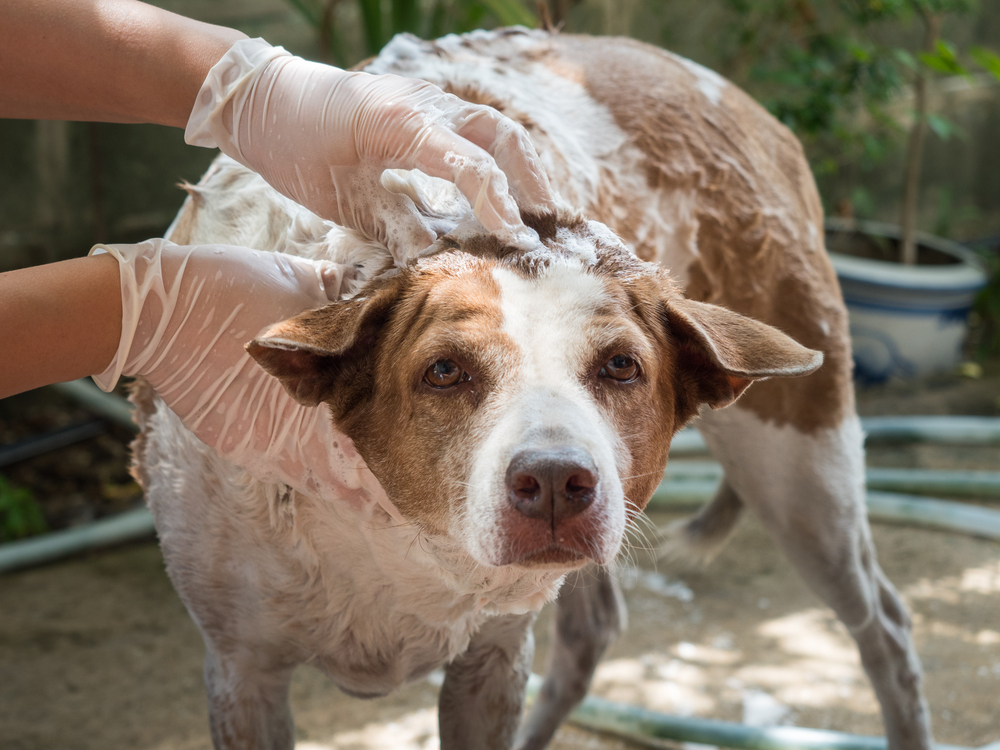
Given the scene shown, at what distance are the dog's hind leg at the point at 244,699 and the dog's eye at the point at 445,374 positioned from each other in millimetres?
831

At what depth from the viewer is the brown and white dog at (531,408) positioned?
55.9 inches

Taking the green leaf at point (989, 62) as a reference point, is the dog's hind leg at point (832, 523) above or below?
below

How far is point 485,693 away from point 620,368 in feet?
3.16

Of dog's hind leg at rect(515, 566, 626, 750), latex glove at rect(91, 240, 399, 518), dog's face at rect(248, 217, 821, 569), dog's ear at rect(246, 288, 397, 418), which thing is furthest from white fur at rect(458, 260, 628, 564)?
dog's hind leg at rect(515, 566, 626, 750)

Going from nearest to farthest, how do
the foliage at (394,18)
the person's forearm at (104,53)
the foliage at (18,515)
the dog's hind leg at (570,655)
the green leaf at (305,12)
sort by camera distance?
the person's forearm at (104,53) < the dog's hind leg at (570,655) < the foliage at (18,515) < the foliage at (394,18) < the green leaf at (305,12)

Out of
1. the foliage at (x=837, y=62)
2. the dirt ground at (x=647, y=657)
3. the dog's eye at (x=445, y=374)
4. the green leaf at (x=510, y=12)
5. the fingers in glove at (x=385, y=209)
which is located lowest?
the dirt ground at (x=647, y=657)

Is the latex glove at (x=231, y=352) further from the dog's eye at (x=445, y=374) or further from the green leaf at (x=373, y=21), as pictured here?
the green leaf at (x=373, y=21)

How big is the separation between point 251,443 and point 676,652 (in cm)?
244

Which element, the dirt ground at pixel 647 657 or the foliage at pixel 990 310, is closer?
the dirt ground at pixel 647 657

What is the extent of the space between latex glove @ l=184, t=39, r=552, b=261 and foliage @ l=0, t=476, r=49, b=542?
10.5ft

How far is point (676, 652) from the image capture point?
3648mm

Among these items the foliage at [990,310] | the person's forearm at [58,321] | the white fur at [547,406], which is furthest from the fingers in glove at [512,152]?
the foliage at [990,310]

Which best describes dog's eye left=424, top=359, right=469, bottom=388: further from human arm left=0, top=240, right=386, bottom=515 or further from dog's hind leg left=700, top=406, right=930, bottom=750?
dog's hind leg left=700, top=406, right=930, bottom=750

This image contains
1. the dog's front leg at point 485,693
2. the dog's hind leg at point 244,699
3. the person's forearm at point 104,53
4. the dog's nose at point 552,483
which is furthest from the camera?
the dog's front leg at point 485,693
